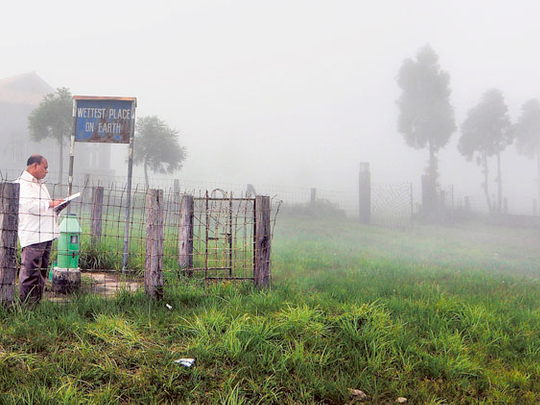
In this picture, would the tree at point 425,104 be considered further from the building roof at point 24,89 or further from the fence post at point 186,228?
the building roof at point 24,89

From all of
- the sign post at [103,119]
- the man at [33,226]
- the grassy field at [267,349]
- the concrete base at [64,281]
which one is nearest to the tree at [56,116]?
the sign post at [103,119]

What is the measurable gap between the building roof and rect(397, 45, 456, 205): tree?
93.6ft

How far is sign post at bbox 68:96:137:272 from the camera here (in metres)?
7.85

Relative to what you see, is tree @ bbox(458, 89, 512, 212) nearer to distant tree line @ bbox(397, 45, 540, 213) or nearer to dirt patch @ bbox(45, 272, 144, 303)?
distant tree line @ bbox(397, 45, 540, 213)

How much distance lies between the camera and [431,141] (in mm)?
31156

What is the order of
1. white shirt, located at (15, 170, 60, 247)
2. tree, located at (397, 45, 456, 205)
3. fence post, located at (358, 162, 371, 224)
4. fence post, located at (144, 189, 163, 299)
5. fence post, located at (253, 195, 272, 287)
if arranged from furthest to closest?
1. tree, located at (397, 45, 456, 205)
2. fence post, located at (358, 162, 371, 224)
3. fence post, located at (253, 195, 272, 287)
4. fence post, located at (144, 189, 163, 299)
5. white shirt, located at (15, 170, 60, 247)

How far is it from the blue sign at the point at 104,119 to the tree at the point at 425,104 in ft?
86.7

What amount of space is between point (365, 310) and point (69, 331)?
127 inches

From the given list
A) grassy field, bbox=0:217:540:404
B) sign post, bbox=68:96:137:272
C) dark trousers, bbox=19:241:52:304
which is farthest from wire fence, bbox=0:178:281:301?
sign post, bbox=68:96:137:272

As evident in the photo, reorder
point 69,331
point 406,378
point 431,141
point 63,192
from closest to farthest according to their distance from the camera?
1. point 406,378
2. point 69,331
3. point 63,192
4. point 431,141

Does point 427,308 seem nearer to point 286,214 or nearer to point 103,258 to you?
point 103,258

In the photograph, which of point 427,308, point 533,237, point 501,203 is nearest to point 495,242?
point 533,237

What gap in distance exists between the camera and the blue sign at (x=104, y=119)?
7.86m

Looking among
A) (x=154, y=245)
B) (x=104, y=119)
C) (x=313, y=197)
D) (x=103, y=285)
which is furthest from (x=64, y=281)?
(x=313, y=197)
